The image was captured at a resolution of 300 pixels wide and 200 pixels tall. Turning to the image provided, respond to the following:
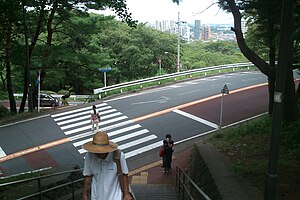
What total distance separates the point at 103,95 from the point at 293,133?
Result: 667 inches

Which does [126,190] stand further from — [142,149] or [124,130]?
[124,130]

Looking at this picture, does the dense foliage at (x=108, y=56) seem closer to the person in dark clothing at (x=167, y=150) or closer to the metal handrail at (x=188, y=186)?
the person in dark clothing at (x=167, y=150)

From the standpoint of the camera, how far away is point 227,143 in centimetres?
1213

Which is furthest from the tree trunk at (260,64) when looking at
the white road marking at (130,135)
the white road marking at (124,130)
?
the white road marking at (124,130)

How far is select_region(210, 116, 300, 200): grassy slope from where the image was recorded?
711cm

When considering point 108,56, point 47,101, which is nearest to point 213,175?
point 47,101

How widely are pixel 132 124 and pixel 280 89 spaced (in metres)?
13.6

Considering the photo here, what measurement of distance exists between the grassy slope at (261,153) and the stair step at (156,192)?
6.29 ft

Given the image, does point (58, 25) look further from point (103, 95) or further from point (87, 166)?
point (87, 166)

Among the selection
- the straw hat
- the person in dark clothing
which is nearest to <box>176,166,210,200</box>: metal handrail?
the straw hat

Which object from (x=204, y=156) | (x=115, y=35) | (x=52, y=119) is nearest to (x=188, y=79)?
(x=115, y=35)

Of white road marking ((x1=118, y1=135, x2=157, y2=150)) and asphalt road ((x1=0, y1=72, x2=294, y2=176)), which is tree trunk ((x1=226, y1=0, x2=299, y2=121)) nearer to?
asphalt road ((x1=0, y1=72, x2=294, y2=176))

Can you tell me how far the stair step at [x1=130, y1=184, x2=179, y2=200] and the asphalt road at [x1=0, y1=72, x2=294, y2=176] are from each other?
A: 3.10 metres

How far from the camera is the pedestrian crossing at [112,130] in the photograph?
15.3 meters
